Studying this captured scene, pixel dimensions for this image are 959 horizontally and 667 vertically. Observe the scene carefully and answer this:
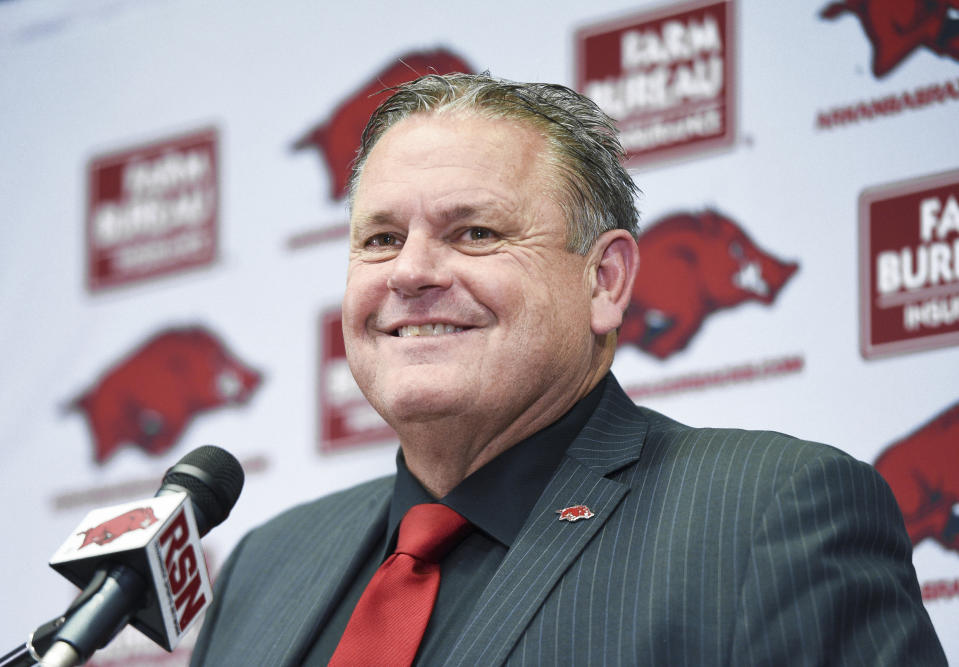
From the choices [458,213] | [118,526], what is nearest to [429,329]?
[458,213]

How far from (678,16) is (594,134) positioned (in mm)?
644

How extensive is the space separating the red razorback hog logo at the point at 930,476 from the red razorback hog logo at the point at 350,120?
1598 mm

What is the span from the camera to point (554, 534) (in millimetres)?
2162

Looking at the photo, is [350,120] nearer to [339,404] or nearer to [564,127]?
[339,404]

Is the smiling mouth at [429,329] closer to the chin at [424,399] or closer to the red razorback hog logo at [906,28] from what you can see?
the chin at [424,399]

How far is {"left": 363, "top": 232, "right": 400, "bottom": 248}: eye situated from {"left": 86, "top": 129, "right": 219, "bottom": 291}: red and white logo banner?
4.59 feet

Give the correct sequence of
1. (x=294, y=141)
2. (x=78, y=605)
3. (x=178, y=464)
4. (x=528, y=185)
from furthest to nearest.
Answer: (x=294, y=141), (x=528, y=185), (x=178, y=464), (x=78, y=605)

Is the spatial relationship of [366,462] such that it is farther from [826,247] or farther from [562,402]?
[826,247]

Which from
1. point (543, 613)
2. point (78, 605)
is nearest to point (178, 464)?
point (78, 605)

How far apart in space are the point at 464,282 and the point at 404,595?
56 cm

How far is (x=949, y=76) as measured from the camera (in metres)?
2.73

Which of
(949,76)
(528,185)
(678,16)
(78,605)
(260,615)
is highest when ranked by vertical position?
(678,16)

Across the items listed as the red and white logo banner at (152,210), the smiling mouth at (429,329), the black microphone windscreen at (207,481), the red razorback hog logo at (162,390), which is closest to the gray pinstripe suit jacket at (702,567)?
the smiling mouth at (429,329)

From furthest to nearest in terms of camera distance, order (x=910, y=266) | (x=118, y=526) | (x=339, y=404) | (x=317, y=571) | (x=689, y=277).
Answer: (x=339, y=404) → (x=689, y=277) → (x=910, y=266) → (x=317, y=571) → (x=118, y=526)
